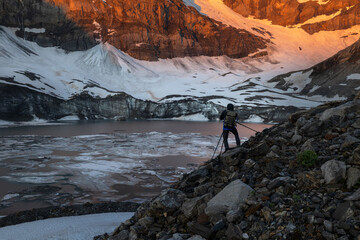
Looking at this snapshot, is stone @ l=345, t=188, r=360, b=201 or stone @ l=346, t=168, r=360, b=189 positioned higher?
stone @ l=346, t=168, r=360, b=189

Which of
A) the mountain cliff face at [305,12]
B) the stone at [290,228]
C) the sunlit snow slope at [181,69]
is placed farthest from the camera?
the mountain cliff face at [305,12]

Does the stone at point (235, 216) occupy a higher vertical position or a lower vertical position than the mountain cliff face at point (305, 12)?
lower

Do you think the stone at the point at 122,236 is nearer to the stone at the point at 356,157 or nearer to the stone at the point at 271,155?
the stone at the point at 271,155

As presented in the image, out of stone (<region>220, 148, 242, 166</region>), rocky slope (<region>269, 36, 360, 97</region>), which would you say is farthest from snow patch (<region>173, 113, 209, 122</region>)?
stone (<region>220, 148, 242, 166</region>)

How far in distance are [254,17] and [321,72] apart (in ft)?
Result: 375

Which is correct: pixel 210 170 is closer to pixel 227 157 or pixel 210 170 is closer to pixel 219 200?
pixel 227 157

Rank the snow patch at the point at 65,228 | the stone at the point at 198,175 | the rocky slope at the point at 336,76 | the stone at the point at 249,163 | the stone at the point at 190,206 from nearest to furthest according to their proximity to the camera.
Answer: the stone at the point at 190,206
the stone at the point at 249,163
the stone at the point at 198,175
the snow patch at the point at 65,228
the rocky slope at the point at 336,76

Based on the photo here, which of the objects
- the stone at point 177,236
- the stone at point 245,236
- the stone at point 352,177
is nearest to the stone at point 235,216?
the stone at point 245,236

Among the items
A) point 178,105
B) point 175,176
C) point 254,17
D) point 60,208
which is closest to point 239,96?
point 178,105

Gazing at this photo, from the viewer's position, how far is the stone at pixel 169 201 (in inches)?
205

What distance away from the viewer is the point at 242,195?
180 inches

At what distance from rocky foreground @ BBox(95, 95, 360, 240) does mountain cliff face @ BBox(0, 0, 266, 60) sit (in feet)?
408

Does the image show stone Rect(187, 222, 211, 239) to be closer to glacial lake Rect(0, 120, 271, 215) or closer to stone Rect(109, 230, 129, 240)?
stone Rect(109, 230, 129, 240)

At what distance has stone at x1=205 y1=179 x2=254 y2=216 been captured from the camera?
4488 millimetres
